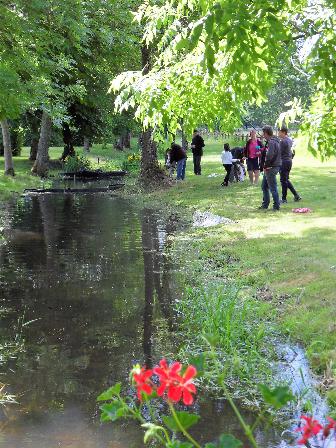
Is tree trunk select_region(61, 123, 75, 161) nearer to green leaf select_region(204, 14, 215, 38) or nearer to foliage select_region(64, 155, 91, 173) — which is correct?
foliage select_region(64, 155, 91, 173)

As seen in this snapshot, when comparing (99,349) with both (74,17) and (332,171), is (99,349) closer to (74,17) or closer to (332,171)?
(74,17)

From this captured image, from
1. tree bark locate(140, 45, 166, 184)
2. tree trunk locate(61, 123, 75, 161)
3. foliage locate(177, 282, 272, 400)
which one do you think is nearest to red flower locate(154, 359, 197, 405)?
foliage locate(177, 282, 272, 400)

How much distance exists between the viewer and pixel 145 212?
19.1 metres

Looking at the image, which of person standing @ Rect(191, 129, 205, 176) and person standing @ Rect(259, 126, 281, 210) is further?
person standing @ Rect(191, 129, 205, 176)

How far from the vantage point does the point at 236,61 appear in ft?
16.7

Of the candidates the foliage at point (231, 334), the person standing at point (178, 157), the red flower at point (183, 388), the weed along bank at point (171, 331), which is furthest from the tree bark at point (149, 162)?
the red flower at point (183, 388)

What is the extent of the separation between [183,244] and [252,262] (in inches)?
112

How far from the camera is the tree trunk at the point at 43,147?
30.6 meters

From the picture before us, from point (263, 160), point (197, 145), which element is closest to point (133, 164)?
point (197, 145)

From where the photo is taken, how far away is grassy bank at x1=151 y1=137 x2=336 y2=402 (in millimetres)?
7168

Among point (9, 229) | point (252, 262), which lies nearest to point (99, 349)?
point (252, 262)

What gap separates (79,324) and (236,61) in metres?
4.08

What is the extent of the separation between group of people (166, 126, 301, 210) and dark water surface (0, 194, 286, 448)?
2722mm

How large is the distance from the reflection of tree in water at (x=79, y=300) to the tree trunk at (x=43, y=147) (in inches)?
567
